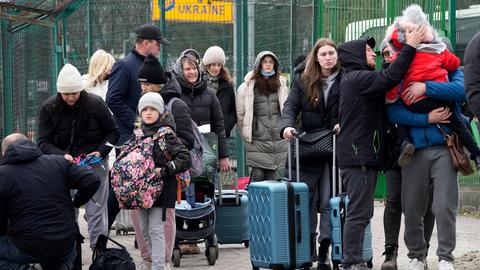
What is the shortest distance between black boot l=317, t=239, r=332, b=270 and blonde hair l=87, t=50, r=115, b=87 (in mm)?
3305

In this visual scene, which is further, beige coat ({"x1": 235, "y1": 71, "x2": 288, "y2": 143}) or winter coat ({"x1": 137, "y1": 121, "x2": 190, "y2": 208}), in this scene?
beige coat ({"x1": 235, "y1": 71, "x2": 288, "y2": 143})

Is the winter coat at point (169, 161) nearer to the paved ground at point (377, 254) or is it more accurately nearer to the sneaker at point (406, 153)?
the paved ground at point (377, 254)

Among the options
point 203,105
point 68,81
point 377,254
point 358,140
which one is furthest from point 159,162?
point 377,254

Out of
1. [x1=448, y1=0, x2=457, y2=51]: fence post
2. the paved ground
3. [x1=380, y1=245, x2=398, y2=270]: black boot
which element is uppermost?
[x1=448, y1=0, x2=457, y2=51]: fence post

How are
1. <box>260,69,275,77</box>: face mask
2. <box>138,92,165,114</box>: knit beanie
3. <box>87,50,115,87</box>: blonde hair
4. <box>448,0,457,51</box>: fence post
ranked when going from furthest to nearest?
<box>448,0,457,51</box>: fence post, <box>87,50,115,87</box>: blonde hair, <box>260,69,275,77</box>: face mask, <box>138,92,165,114</box>: knit beanie

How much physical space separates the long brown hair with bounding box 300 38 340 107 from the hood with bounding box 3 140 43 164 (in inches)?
98.0

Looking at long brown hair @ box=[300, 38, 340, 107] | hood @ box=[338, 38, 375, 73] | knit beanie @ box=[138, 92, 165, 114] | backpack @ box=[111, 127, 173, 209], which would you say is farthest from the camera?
long brown hair @ box=[300, 38, 340, 107]

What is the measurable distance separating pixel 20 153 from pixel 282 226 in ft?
7.18

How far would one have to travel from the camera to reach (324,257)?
9516 millimetres

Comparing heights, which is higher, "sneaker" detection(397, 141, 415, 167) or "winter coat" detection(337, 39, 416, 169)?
"winter coat" detection(337, 39, 416, 169)

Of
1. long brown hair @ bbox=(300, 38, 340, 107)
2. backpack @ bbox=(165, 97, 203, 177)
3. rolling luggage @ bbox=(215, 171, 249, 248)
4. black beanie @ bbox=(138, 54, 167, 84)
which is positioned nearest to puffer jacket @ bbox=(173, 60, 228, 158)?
rolling luggage @ bbox=(215, 171, 249, 248)

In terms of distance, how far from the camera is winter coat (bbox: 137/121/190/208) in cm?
891

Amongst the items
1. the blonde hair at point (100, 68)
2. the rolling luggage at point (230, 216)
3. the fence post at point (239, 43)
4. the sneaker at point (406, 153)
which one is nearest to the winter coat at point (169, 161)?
the sneaker at point (406, 153)

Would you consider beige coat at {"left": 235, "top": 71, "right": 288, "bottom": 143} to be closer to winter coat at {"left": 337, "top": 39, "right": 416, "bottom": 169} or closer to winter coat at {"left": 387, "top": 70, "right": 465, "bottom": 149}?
winter coat at {"left": 337, "top": 39, "right": 416, "bottom": 169}
